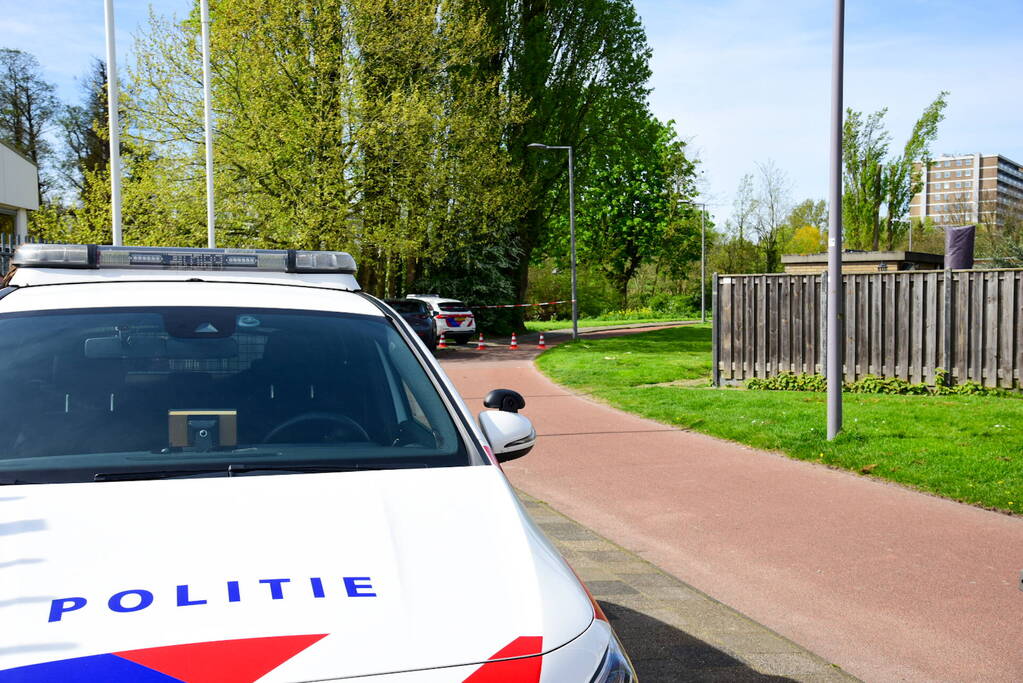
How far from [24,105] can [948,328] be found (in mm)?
55185

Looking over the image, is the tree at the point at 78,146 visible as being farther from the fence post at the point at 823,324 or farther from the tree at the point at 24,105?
the fence post at the point at 823,324

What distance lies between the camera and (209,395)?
3256 mm

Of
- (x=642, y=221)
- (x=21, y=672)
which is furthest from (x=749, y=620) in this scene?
(x=642, y=221)

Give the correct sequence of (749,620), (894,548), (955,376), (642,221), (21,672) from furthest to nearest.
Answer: (642,221), (955,376), (894,548), (749,620), (21,672)

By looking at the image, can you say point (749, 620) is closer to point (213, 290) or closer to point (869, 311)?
point (213, 290)

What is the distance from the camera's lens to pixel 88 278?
359 cm

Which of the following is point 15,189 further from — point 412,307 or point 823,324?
point 823,324

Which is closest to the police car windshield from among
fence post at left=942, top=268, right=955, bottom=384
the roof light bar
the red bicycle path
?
the roof light bar

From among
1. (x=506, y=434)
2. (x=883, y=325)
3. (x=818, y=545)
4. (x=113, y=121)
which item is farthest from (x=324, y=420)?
(x=113, y=121)

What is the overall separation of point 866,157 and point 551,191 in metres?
11.9

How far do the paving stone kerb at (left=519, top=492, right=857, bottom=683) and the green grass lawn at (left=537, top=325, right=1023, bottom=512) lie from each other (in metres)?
3.57

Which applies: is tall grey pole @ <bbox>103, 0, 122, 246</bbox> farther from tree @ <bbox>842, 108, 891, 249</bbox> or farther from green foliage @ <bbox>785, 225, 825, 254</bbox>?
green foliage @ <bbox>785, 225, 825, 254</bbox>

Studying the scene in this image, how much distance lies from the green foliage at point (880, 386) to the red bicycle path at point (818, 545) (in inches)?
203

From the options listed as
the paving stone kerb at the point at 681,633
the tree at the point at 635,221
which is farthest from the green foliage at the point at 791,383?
the tree at the point at 635,221
